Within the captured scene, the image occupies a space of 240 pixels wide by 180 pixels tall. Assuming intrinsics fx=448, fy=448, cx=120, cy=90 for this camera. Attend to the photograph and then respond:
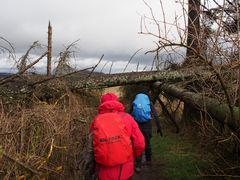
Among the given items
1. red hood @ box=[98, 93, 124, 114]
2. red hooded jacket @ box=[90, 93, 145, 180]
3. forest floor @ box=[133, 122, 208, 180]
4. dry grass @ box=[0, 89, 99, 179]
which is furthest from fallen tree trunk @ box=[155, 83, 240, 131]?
dry grass @ box=[0, 89, 99, 179]

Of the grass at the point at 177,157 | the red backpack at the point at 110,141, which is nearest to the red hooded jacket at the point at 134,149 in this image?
the red backpack at the point at 110,141

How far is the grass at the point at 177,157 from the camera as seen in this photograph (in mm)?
9391

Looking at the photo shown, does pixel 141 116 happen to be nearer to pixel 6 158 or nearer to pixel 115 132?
pixel 115 132

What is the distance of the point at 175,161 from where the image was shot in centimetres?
1073

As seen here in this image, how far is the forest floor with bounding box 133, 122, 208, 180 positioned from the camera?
370 inches

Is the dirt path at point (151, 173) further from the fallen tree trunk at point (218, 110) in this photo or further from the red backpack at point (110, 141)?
the red backpack at point (110, 141)

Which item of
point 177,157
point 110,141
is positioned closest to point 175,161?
point 177,157

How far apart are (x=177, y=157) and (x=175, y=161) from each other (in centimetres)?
47

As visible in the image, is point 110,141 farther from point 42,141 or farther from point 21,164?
point 21,164

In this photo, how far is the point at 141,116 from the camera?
10148mm

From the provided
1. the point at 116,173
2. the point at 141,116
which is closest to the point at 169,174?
the point at 141,116

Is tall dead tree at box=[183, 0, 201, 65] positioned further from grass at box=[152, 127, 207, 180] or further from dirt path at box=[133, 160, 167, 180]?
dirt path at box=[133, 160, 167, 180]

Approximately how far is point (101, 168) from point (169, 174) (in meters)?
3.90

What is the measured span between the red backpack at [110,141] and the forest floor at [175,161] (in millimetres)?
2151
